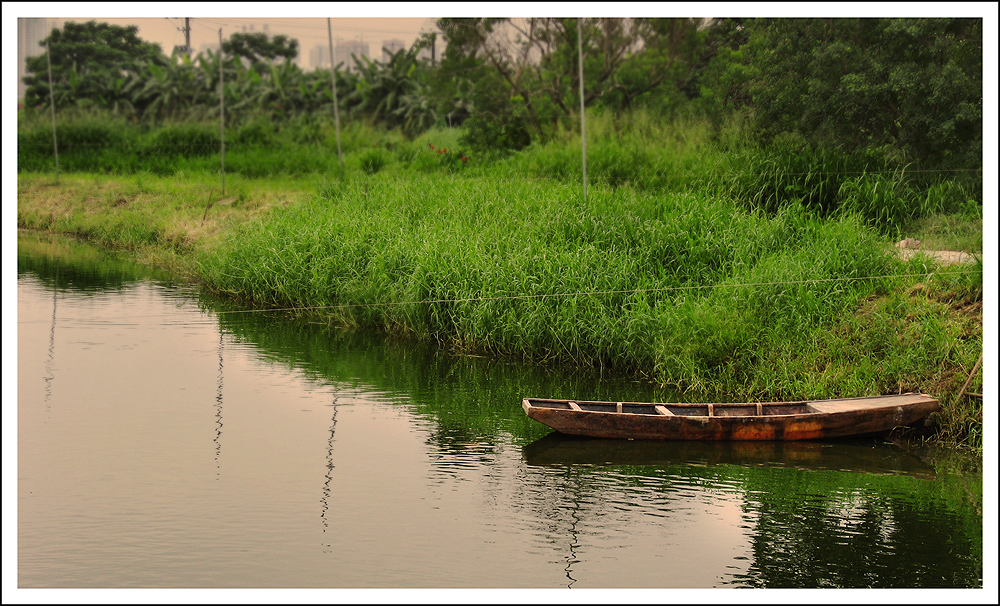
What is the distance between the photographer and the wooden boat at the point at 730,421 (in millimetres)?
6922

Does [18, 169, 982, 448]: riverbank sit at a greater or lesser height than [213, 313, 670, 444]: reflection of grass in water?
greater

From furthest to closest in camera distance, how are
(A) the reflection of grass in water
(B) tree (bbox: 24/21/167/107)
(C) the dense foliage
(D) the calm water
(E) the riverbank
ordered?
(B) tree (bbox: 24/21/167/107), (C) the dense foliage, (E) the riverbank, (A) the reflection of grass in water, (D) the calm water

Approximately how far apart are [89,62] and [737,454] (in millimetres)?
24915

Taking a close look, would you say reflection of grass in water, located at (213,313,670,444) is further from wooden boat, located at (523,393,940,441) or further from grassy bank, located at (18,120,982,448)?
wooden boat, located at (523,393,940,441)

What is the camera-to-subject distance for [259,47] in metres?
27.9

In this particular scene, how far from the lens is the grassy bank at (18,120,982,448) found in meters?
7.99

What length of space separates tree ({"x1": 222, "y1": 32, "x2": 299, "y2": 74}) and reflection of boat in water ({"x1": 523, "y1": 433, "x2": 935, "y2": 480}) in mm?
22971

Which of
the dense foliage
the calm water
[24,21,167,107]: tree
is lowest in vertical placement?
the calm water

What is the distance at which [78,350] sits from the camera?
9891mm

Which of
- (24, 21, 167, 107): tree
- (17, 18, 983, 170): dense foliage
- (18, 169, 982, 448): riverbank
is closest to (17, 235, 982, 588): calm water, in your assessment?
(18, 169, 982, 448): riverbank

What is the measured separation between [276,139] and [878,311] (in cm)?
1642

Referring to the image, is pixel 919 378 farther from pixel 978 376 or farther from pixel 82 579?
pixel 82 579

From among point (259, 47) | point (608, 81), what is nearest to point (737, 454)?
point (608, 81)

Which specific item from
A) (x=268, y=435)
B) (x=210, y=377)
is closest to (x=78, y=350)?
(x=210, y=377)
